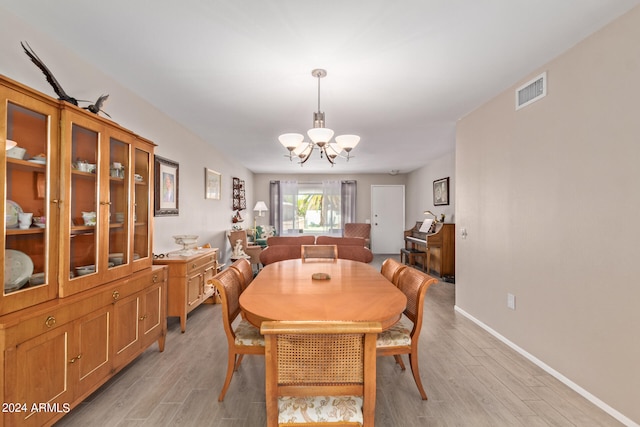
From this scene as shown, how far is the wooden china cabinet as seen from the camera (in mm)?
1344

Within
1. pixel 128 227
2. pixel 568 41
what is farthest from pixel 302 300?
pixel 568 41

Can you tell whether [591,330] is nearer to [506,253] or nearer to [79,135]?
[506,253]

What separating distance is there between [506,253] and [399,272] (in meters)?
1.28

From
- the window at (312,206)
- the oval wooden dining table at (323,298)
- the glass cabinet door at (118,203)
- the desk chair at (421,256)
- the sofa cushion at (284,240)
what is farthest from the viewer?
the window at (312,206)

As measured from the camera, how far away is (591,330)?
75.1 inches

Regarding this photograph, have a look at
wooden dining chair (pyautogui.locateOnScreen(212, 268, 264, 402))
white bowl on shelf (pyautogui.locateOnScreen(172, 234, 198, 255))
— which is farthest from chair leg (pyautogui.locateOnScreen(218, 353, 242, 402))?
white bowl on shelf (pyautogui.locateOnScreen(172, 234, 198, 255))

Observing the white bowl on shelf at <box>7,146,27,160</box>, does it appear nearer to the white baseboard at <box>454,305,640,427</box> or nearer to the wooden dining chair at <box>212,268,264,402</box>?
the wooden dining chair at <box>212,268,264,402</box>

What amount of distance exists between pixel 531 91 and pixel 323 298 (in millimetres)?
2472

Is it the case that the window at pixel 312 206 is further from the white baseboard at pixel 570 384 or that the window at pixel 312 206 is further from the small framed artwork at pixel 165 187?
the white baseboard at pixel 570 384

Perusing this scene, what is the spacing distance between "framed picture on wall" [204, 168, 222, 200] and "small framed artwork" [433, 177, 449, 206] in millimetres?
4523

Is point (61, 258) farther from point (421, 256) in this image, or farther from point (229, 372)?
point (421, 256)

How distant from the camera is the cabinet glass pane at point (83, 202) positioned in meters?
1.69

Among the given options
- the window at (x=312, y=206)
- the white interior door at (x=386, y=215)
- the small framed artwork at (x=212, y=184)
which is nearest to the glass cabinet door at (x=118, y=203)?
the small framed artwork at (x=212, y=184)

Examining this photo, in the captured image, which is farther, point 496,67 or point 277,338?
point 496,67
